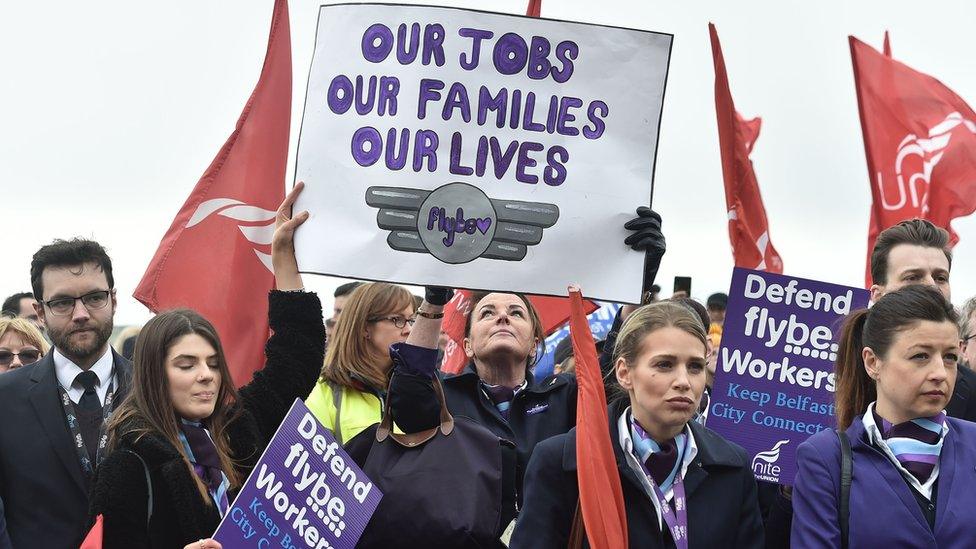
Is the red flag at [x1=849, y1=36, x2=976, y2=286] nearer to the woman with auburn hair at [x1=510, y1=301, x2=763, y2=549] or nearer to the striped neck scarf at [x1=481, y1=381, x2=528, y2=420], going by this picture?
the striped neck scarf at [x1=481, y1=381, x2=528, y2=420]

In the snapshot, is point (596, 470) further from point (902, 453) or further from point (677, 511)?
point (902, 453)

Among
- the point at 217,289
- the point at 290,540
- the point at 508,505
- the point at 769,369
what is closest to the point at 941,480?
the point at 769,369

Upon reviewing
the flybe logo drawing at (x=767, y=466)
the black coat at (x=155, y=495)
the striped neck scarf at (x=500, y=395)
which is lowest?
the black coat at (x=155, y=495)

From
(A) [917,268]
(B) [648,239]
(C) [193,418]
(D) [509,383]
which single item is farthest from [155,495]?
(A) [917,268]

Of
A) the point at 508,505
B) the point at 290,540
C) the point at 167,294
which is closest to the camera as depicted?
the point at 290,540

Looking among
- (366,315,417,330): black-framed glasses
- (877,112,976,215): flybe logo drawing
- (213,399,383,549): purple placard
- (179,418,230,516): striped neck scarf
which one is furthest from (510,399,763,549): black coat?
(877,112,976,215): flybe logo drawing

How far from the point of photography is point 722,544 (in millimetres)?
4668

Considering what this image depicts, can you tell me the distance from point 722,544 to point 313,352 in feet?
6.06

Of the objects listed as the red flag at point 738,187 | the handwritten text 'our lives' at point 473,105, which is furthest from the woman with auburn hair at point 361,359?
the red flag at point 738,187

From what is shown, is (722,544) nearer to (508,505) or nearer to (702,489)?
(702,489)

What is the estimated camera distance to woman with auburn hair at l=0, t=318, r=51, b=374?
25.3 ft

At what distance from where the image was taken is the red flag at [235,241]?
7230 millimetres

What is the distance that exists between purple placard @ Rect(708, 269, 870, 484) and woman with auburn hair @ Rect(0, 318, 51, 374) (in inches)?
161

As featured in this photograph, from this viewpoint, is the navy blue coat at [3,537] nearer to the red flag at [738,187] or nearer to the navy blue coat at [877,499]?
the navy blue coat at [877,499]
